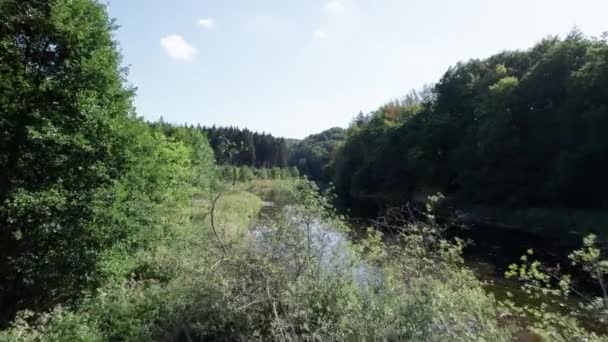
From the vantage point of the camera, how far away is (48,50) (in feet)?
30.0

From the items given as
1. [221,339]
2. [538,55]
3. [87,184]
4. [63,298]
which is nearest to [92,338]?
[221,339]

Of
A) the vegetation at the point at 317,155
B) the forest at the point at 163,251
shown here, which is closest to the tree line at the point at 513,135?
the forest at the point at 163,251

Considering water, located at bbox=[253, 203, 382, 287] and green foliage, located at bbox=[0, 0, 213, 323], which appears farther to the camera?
green foliage, located at bbox=[0, 0, 213, 323]

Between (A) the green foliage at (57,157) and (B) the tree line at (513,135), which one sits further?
(B) the tree line at (513,135)

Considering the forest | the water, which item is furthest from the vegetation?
the water

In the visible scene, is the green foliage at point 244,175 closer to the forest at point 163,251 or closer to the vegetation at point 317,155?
the forest at point 163,251

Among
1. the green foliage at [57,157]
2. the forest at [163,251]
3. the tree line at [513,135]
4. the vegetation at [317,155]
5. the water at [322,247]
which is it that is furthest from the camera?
the vegetation at [317,155]

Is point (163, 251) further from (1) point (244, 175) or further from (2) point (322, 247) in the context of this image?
(1) point (244, 175)

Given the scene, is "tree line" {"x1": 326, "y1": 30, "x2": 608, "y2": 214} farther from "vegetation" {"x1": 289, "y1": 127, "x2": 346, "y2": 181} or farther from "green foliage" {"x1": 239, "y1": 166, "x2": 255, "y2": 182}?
"vegetation" {"x1": 289, "y1": 127, "x2": 346, "y2": 181}

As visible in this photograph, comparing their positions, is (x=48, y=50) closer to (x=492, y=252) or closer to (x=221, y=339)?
(x=221, y=339)

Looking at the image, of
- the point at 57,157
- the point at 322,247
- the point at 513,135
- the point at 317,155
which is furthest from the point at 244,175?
the point at 317,155

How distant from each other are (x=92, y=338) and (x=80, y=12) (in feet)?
23.0

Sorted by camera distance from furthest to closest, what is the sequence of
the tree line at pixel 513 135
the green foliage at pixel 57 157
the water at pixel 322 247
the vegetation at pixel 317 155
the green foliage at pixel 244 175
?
the vegetation at pixel 317 155 < the green foliage at pixel 244 175 < the tree line at pixel 513 135 < the green foliage at pixel 57 157 < the water at pixel 322 247

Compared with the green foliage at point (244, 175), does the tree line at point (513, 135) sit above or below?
above
